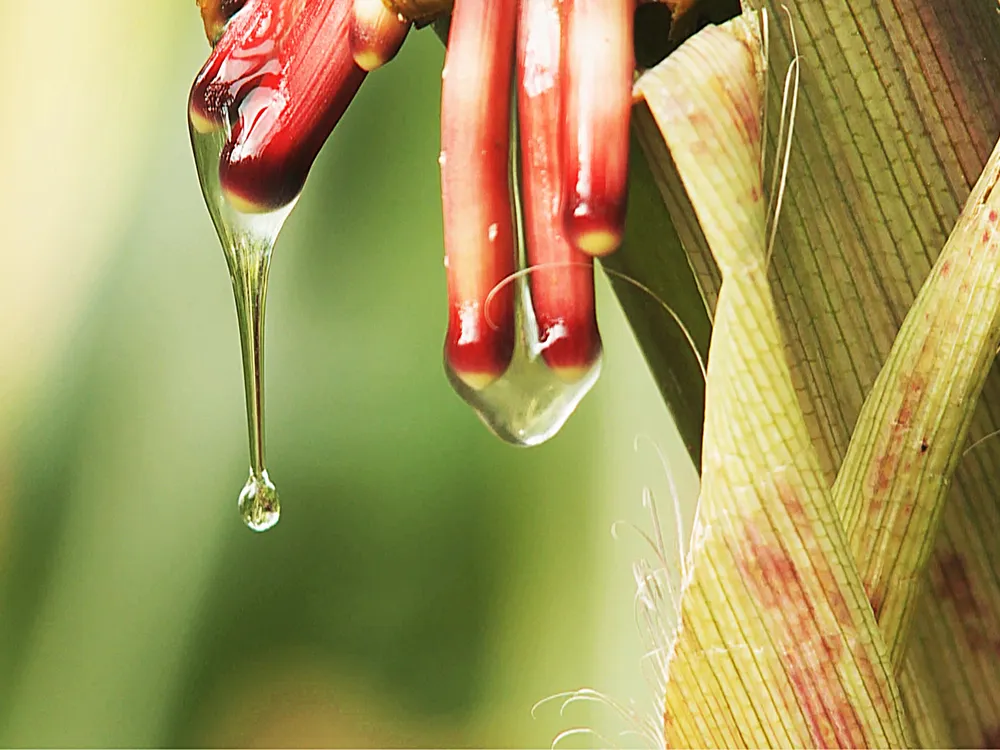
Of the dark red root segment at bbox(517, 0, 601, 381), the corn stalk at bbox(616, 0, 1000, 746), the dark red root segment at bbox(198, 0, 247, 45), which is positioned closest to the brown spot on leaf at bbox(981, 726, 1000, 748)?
Result: the corn stalk at bbox(616, 0, 1000, 746)

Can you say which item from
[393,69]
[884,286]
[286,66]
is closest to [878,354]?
[884,286]

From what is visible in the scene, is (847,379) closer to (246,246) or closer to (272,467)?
(246,246)

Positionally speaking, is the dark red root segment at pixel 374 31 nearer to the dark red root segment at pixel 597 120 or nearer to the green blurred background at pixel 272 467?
the dark red root segment at pixel 597 120

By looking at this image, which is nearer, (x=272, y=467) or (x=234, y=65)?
(x=234, y=65)

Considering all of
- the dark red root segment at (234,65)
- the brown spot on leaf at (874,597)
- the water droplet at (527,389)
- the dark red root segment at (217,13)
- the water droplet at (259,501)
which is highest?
the dark red root segment at (217,13)

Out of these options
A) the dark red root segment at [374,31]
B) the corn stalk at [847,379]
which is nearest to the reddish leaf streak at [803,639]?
the corn stalk at [847,379]

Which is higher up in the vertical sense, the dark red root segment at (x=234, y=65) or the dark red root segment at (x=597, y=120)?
the dark red root segment at (x=234, y=65)

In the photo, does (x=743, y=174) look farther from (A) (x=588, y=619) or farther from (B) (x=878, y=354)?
(A) (x=588, y=619)

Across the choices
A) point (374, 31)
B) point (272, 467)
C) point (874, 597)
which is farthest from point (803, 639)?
point (272, 467)
